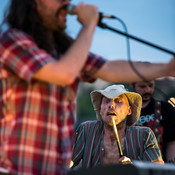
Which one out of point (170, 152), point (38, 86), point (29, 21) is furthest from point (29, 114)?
point (170, 152)

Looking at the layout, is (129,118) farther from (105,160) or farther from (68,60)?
(68,60)

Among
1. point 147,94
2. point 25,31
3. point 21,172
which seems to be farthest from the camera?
point 147,94

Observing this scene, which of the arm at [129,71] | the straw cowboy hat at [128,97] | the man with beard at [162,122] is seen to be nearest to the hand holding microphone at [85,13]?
the arm at [129,71]

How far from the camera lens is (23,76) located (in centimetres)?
177

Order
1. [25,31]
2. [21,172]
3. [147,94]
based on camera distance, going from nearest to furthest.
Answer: [21,172] < [25,31] < [147,94]

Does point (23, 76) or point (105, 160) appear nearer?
point (23, 76)

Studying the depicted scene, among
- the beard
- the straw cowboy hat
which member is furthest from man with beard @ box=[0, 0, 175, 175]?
the beard

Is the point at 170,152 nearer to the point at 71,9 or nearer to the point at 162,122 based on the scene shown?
the point at 162,122

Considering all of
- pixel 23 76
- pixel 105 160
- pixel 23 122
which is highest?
pixel 23 76

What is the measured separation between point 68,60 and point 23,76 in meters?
0.20

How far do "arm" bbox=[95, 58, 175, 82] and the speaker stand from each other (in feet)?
1.69

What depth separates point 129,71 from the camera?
83.3 inches

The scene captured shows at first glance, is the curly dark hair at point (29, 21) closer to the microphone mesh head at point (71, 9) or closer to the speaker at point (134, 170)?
the microphone mesh head at point (71, 9)

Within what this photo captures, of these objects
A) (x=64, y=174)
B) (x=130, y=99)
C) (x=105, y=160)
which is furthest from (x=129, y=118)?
(x=64, y=174)
